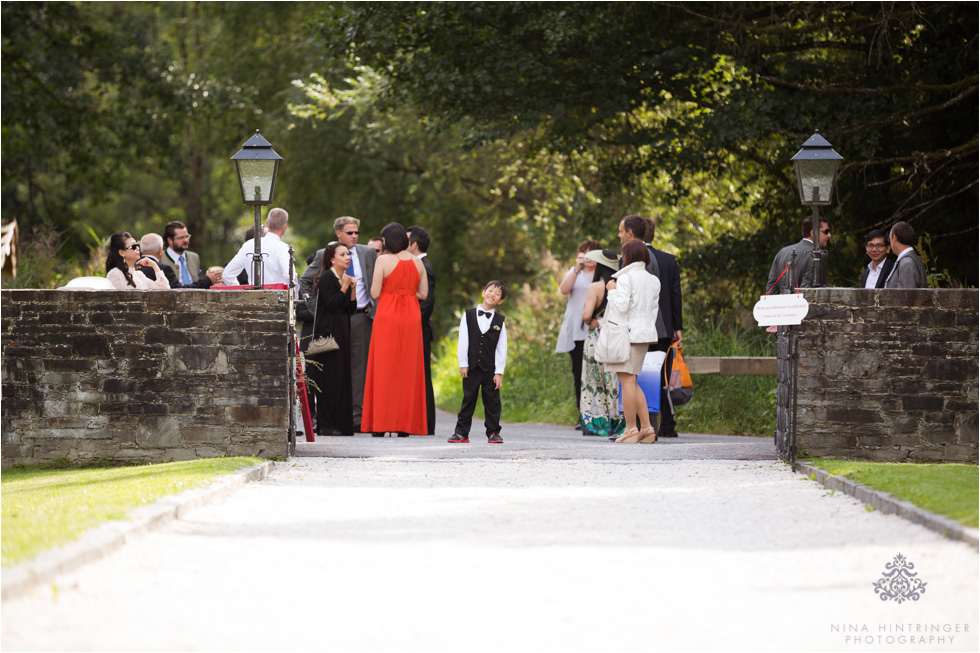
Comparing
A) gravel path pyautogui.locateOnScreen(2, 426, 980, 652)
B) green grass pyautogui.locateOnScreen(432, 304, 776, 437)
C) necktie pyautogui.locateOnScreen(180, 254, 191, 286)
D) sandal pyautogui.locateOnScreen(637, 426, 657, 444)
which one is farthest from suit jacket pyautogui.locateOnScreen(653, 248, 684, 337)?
necktie pyautogui.locateOnScreen(180, 254, 191, 286)

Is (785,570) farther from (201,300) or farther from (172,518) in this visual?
(201,300)

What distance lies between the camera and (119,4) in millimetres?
34844

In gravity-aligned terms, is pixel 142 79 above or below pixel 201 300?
→ above

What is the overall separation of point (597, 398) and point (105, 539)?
7.49 m

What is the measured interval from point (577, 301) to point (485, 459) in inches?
127

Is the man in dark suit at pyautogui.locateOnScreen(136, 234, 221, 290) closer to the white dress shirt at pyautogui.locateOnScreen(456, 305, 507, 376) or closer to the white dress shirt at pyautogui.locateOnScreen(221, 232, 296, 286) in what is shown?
the white dress shirt at pyautogui.locateOnScreen(221, 232, 296, 286)

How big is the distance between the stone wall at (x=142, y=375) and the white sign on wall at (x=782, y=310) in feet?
13.1

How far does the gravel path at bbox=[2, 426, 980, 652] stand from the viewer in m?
4.58

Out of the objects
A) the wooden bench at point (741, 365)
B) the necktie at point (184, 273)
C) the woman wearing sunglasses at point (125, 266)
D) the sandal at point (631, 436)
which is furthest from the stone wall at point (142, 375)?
A: the wooden bench at point (741, 365)

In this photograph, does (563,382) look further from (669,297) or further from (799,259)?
(799,259)

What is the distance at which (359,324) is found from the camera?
40.6 feet

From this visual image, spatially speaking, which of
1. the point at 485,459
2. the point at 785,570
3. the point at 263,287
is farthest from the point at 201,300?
the point at 785,570

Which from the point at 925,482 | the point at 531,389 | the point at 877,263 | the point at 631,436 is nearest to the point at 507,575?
the point at 925,482

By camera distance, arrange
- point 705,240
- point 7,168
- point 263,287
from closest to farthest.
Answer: point 263,287 → point 705,240 → point 7,168
